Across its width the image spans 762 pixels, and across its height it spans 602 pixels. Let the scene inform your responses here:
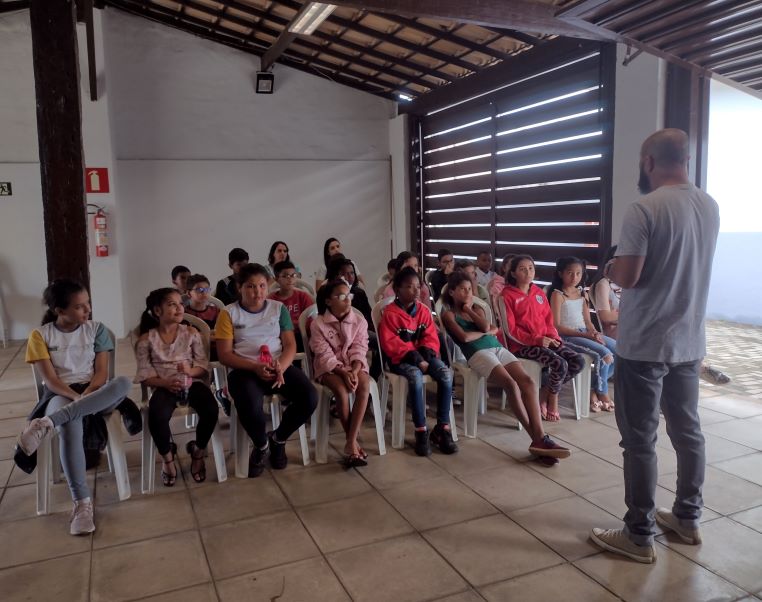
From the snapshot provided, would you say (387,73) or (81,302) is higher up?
(387,73)

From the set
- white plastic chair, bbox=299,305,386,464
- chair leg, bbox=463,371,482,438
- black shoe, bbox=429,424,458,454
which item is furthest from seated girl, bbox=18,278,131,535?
chair leg, bbox=463,371,482,438

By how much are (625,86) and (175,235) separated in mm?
5502

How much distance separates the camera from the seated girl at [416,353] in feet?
11.0

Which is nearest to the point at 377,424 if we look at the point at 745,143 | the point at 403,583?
the point at 403,583

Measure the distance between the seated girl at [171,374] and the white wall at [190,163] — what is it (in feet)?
13.9

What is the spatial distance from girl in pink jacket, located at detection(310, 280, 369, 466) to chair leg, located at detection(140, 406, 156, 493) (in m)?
A: 0.90

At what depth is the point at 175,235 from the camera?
25.2ft

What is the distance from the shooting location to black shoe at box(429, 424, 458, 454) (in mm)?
3332

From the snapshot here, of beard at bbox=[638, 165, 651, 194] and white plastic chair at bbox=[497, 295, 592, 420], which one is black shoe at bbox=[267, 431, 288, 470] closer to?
white plastic chair at bbox=[497, 295, 592, 420]

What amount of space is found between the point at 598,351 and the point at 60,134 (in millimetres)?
3612

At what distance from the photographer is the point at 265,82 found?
7711 mm

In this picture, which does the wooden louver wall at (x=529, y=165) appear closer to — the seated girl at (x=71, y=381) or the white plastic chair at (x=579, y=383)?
the white plastic chair at (x=579, y=383)

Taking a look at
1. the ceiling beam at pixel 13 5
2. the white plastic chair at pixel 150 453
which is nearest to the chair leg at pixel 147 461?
the white plastic chair at pixel 150 453

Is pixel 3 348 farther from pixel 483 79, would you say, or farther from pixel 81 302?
pixel 483 79
